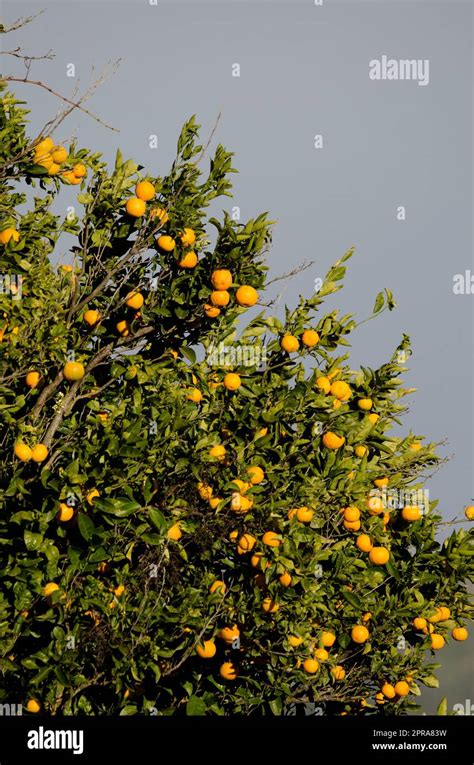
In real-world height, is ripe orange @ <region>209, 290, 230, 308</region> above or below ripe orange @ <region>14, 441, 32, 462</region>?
above

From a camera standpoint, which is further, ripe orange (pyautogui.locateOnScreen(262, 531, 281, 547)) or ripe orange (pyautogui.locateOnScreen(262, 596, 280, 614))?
ripe orange (pyautogui.locateOnScreen(262, 596, 280, 614))

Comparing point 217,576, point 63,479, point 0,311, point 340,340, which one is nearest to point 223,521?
point 217,576

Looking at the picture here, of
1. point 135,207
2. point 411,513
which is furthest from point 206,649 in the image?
point 135,207

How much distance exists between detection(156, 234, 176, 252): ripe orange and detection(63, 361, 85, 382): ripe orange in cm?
115

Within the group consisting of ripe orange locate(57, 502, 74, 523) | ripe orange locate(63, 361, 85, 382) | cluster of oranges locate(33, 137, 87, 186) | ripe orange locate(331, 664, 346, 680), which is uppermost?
cluster of oranges locate(33, 137, 87, 186)

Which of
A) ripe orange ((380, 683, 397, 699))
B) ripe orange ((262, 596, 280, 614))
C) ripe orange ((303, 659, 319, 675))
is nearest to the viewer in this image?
ripe orange ((262, 596, 280, 614))

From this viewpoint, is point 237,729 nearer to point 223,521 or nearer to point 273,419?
point 223,521

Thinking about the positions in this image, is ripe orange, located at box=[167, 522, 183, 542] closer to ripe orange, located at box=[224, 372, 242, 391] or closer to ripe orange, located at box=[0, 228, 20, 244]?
ripe orange, located at box=[224, 372, 242, 391]

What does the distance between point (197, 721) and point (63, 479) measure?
6.66 feet

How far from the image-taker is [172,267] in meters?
7.60

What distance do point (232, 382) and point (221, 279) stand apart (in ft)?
2.50

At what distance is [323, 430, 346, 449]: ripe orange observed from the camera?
291 inches

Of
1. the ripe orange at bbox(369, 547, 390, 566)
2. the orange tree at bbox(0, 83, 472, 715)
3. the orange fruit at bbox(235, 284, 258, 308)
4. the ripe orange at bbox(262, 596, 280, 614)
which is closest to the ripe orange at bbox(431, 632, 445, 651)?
the orange tree at bbox(0, 83, 472, 715)

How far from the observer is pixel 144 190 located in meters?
7.54
